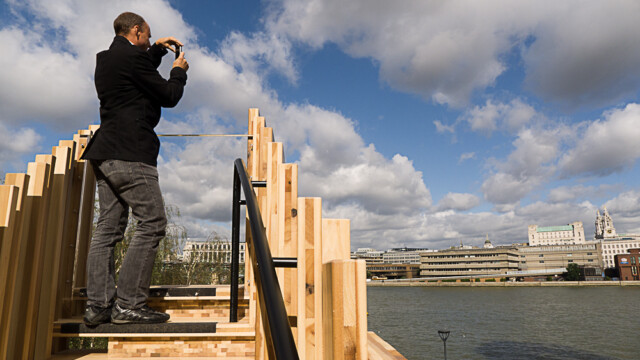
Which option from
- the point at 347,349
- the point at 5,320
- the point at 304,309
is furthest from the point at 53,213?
the point at 347,349

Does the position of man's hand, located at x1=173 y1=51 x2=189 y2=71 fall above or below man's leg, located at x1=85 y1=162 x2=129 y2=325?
above

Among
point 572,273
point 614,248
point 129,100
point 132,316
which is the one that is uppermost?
point 614,248

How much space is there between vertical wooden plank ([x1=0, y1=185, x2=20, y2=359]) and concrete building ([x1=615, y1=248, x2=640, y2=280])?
102651mm

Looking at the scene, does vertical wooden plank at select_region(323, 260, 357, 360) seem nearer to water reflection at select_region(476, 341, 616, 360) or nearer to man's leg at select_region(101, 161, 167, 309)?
man's leg at select_region(101, 161, 167, 309)

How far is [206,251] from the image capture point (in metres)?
9.19

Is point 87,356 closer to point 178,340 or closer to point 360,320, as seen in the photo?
point 178,340

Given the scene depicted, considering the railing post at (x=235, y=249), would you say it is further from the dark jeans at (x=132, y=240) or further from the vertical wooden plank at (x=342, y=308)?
the vertical wooden plank at (x=342, y=308)

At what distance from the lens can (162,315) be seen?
1.92m

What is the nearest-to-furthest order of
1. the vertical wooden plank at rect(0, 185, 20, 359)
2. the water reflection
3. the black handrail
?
the black handrail
the vertical wooden plank at rect(0, 185, 20, 359)
the water reflection

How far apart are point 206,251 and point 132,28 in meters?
7.69

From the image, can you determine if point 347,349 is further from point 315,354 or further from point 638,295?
point 638,295

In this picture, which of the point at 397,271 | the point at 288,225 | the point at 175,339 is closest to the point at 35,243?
the point at 175,339

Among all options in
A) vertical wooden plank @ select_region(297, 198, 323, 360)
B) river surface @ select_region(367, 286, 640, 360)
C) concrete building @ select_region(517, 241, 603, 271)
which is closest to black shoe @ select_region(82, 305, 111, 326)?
vertical wooden plank @ select_region(297, 198, 323, 360)

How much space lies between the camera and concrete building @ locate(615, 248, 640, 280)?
79.2 meters
